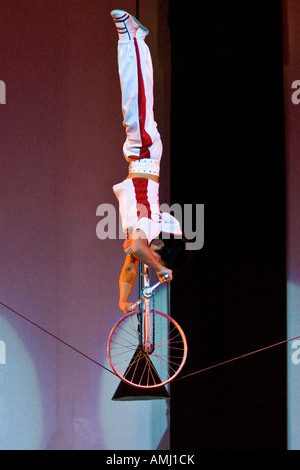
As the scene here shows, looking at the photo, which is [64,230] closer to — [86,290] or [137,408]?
[86,290]

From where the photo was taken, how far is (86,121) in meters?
4.79

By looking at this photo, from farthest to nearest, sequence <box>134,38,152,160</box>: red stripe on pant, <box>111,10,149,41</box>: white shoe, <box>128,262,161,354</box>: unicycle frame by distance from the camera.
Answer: <box>128,262,161,354</box>: unicycle frame
<box>134,38,152,160</box>: red stripe on pant
<box>111,10,149,41</box>: white shoe

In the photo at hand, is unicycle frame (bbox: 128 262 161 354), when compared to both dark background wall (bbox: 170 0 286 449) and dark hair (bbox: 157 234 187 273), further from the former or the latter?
dark background wall (bbox: 170 0 286 449)

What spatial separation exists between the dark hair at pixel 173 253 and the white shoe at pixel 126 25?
1072 mm

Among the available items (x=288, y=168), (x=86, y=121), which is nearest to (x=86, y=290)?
(x=86, y=121)

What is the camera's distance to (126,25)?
307 cm

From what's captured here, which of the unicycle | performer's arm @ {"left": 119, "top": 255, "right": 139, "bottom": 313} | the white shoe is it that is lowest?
the unicycle

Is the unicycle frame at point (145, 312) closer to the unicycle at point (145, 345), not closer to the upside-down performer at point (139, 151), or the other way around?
the unicycle at point (145, 345)

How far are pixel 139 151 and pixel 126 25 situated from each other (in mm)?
620

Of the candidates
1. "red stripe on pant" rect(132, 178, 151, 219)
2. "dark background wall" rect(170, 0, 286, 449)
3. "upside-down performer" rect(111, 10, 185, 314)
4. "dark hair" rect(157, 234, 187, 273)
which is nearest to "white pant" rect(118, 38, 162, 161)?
"upside-down performer" rect(111, 10, 185, 314)

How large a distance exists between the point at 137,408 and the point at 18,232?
1627 millimetres

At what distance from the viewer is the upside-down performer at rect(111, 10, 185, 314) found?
3.08 meters
